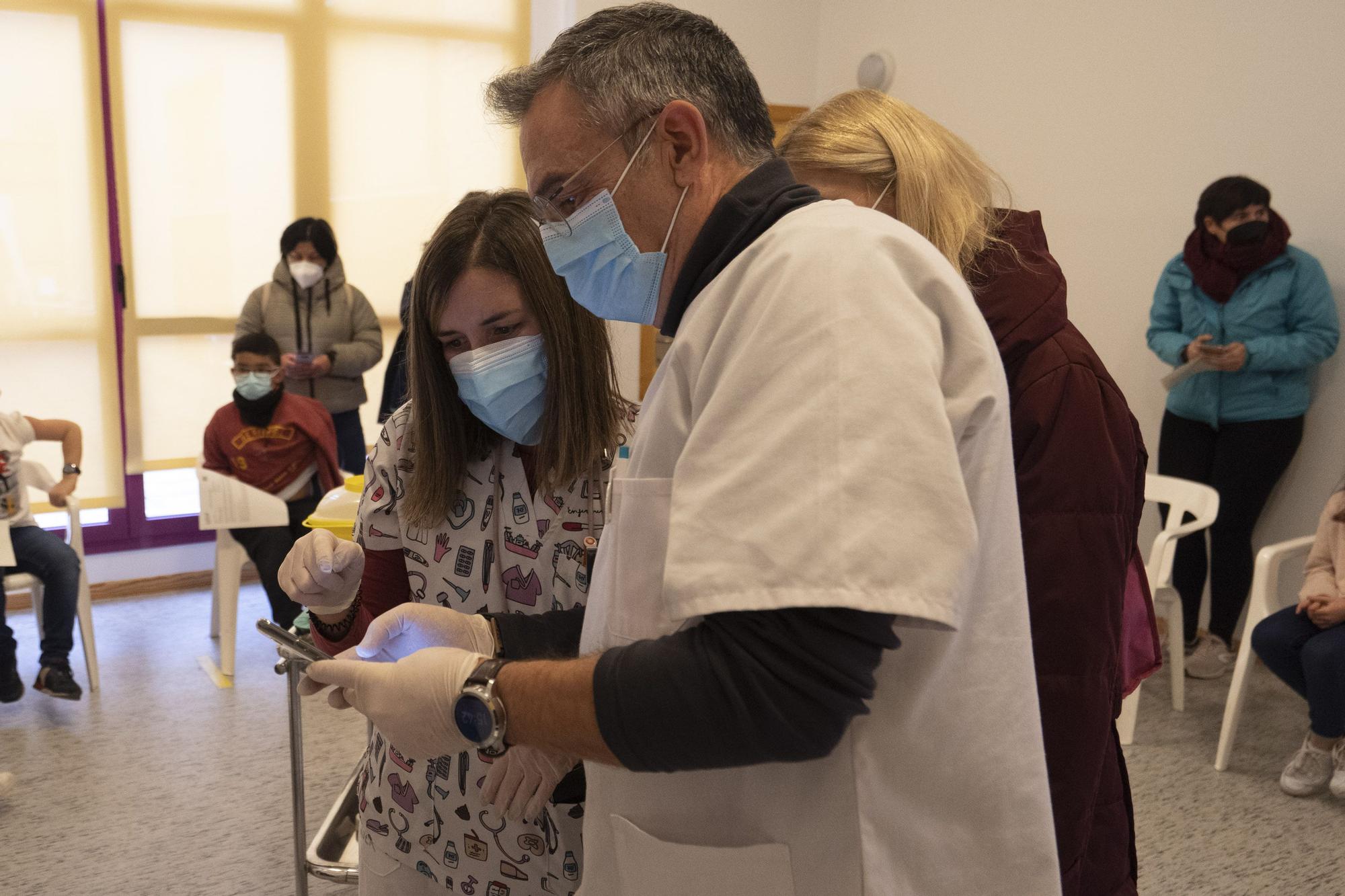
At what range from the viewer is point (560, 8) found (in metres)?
5.01

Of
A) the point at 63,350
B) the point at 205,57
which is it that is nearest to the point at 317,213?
the point at 205,57

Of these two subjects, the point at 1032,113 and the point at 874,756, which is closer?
the point at 874,756

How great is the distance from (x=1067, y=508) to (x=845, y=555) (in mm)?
555

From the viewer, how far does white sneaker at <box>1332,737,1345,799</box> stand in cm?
290

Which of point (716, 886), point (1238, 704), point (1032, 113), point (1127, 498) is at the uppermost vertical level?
point (1032, 113)

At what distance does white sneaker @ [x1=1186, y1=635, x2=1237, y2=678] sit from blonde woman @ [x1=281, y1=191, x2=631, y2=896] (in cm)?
327

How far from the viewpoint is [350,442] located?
458 centimetres

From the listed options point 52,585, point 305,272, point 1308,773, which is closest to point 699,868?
point 1308,773

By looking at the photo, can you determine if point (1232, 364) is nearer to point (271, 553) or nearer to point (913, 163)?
point (913, 163)

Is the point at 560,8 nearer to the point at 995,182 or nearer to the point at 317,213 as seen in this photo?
the point at 317,213

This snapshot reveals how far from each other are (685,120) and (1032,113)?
13.8 feet

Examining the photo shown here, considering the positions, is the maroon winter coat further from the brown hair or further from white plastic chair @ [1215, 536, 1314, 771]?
white plastic chair @ [1215, 536, 1314, 771]

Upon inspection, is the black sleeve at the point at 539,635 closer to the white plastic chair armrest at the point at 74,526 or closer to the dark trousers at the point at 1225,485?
the white plastic chair armrest at the point at 74,526

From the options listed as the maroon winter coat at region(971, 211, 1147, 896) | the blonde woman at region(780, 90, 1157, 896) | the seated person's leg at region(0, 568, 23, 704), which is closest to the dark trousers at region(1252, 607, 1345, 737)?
the blonde woman at region(780, 90, 1157, 896)
